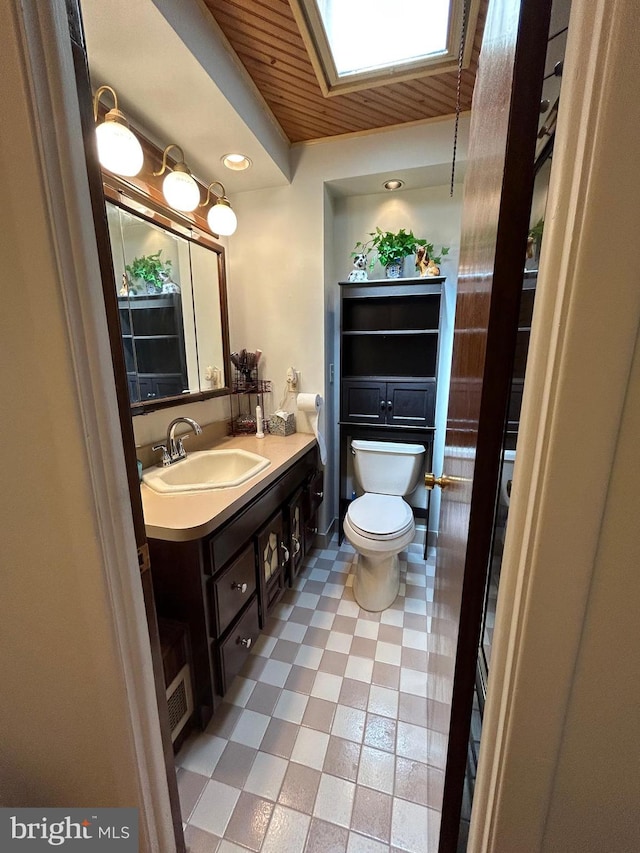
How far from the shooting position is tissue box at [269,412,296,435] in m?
2.07

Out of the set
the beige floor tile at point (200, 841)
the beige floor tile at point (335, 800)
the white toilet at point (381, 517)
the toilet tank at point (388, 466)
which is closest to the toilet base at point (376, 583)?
the white toilet at point (381, 517)

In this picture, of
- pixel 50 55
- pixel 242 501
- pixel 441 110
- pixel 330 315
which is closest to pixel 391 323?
pixel 330 315

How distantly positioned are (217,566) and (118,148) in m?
1.45

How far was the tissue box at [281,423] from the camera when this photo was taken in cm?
207

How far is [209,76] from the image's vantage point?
118 centimetres

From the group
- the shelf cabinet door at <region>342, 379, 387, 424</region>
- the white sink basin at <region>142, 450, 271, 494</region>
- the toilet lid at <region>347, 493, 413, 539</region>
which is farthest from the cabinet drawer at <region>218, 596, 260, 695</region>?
the shelf cabinet door at <region>342, 379, 387, 424</region>

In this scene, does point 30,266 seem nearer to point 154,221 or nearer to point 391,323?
point 154,221

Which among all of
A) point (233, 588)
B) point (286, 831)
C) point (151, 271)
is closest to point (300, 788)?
point (286, 831)

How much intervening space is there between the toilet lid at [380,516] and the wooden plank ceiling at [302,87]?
198cm

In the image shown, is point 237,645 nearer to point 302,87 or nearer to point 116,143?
point 116,143

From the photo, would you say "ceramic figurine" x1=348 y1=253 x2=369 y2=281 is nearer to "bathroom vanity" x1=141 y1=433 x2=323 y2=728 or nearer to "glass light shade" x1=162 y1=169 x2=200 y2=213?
"glass light shade" x1=162 y1=169 x2=200 y2=213

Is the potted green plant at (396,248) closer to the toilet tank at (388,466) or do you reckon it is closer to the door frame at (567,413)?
the toilet tank at (388,466)

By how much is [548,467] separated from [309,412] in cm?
176

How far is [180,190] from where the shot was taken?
145 centimetres
